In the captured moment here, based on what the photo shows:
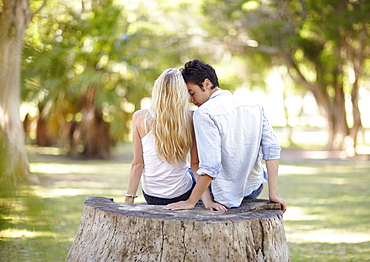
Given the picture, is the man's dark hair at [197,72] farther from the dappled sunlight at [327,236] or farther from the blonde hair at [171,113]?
the dappled sunlight at [327,236]

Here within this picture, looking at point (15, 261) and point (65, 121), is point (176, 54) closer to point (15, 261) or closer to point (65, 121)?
point (65, 121)

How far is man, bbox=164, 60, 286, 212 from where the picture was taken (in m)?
3.44

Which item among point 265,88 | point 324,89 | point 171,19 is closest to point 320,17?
point 324,89

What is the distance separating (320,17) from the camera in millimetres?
19297

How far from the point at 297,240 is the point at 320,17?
47.7 ft

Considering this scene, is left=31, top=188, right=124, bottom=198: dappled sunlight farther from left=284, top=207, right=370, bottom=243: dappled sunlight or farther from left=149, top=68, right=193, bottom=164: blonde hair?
left=149, top=68, right=193, bottom=164: blonde hair

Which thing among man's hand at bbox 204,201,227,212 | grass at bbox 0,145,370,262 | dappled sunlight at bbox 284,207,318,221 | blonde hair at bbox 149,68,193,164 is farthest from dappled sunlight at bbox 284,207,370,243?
blonde hair at bbox 149,68,193,164

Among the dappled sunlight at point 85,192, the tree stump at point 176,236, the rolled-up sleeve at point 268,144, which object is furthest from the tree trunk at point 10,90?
the dappled sunlight at point 85,192

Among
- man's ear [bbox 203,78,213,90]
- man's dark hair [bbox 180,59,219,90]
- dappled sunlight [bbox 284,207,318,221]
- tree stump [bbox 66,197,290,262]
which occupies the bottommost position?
dappled sunlight [bbox 284,207,318,221]

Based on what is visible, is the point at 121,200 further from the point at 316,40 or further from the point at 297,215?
the point at 316,40

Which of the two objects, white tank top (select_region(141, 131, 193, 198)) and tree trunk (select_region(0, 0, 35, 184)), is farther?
white tank top (select_region(141, 131, 193, 198))

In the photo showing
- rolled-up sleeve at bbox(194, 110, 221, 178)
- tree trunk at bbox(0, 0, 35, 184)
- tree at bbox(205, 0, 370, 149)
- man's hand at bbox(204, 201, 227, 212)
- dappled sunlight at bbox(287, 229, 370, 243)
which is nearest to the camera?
tree trunk at bbox(0, 0, 35, 184)

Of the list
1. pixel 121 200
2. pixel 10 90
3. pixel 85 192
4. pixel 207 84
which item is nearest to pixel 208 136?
pixel 207 84

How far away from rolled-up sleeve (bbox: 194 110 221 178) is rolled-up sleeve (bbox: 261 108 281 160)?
43 cm
